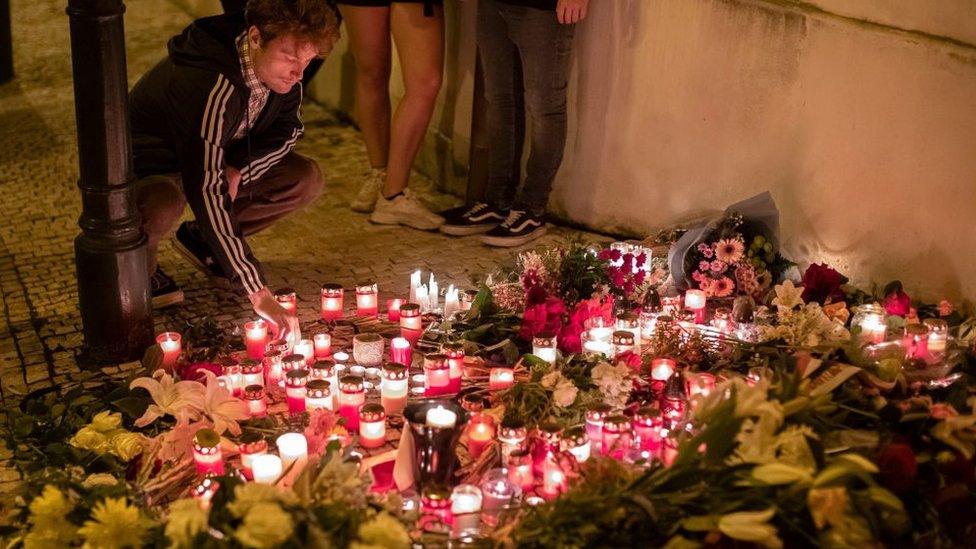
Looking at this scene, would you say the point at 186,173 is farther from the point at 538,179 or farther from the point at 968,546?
the point at 968,546

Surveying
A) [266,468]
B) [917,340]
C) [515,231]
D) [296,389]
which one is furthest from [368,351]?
[917,340]

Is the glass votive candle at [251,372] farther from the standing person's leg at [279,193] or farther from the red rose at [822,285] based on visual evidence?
the red rose at [822,285]

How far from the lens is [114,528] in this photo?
2715 millimetres

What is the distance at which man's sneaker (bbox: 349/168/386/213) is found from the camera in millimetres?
6055

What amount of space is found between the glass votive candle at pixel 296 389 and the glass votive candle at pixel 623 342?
1.08 meters

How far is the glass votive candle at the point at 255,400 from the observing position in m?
3.87

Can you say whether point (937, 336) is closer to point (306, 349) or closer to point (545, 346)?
point (545, 346)

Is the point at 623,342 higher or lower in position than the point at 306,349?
higher

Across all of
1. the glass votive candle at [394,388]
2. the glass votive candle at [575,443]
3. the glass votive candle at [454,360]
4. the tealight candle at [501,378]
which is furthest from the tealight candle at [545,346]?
the glass votive candle at [575,443]

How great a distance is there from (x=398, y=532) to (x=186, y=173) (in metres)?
2.10

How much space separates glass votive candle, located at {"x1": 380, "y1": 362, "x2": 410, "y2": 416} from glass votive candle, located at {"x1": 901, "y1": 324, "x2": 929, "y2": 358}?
1711 mm

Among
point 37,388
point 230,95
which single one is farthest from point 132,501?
point 230,95

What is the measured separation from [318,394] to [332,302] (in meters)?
0.98

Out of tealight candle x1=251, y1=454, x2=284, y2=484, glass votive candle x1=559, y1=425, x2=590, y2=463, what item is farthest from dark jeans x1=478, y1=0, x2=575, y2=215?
tealight candle x1=251, y1=454, x2=284, y2=484
